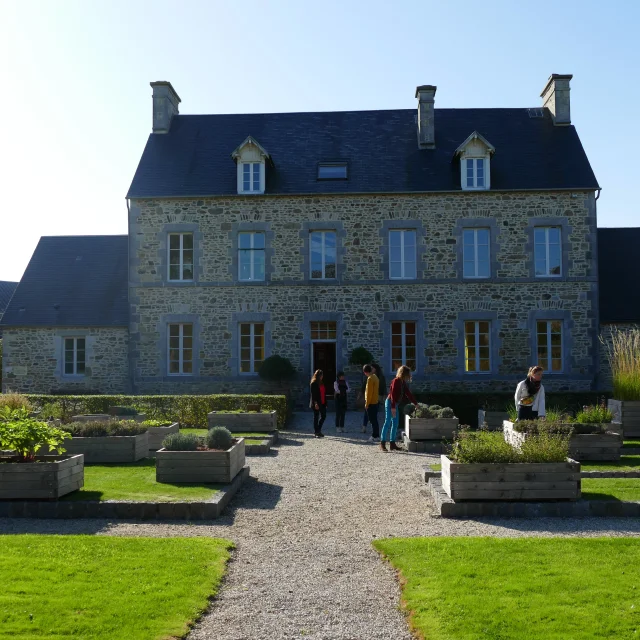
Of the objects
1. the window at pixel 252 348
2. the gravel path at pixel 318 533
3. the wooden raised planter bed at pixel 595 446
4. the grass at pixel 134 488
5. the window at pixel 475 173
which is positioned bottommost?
the gravel path at pixel 318 533

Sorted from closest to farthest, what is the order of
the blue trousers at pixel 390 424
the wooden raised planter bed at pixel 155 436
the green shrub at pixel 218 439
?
the green shrub at pixel 218 439
the wooden raised planter bed at pixel 155 436
the blue trousers at pixel 390 424

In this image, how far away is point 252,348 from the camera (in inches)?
810

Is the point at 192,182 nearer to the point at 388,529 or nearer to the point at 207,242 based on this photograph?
the point at 207,242

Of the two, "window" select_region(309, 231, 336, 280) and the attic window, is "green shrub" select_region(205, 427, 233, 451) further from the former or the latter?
the attic window

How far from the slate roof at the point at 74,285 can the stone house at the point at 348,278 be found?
0.19m

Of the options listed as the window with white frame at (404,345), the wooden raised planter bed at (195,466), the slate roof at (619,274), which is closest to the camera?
the wooden raised planter bed at (195,466)

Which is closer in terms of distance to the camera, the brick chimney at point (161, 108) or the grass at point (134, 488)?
the grass at point (134, 488)

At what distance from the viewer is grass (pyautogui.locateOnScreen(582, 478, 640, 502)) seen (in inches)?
311

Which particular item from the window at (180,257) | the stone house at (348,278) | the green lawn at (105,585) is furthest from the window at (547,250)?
the green lawn at (105,585)

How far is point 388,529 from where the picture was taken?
7.09 metres

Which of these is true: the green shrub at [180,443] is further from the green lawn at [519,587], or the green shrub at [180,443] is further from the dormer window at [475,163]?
the dormer window at [475,163]

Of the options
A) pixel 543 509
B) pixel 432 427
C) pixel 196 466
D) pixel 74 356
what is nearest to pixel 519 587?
pixel 543 509

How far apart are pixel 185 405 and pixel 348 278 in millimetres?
6497

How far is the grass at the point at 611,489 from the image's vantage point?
25.9ft
